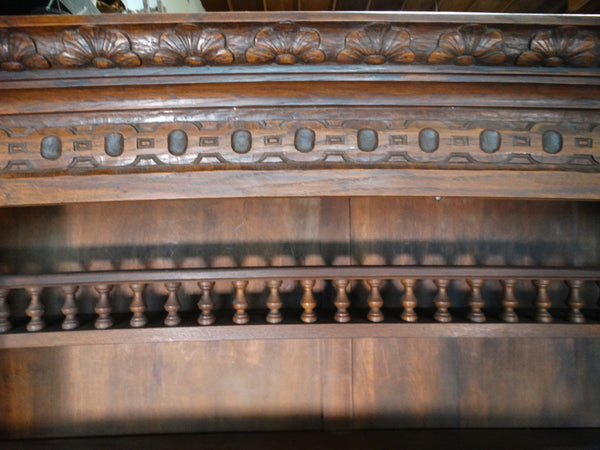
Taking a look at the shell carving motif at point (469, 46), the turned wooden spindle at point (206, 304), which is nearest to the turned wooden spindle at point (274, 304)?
the turned wooden spindle at point (206, 304)

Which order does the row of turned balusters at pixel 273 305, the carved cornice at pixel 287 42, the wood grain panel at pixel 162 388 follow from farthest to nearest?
the wood grain panel at pixel 162 388 < the row of turned balusters at pixel 273 305 < the carved cornice at pixel 287 42

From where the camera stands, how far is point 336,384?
70 cm

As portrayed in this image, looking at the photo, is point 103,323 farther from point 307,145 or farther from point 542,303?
point 542,303

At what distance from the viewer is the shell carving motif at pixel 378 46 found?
0.46 m

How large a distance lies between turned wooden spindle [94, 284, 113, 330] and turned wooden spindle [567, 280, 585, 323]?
81 cm

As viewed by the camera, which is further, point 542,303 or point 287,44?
point 542,303

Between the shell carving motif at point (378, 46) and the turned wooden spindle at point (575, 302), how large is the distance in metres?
0.49

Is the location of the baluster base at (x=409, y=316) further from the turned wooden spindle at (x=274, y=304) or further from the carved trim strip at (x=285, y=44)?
the carved trim strip at (x=285, y=44)

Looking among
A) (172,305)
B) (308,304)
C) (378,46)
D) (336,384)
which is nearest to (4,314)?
(172,305)

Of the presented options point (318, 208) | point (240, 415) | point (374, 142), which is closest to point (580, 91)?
point (374, 142)

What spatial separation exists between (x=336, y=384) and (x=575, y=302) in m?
0.48

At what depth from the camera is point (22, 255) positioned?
681 millimetres

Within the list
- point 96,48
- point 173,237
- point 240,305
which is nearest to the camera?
point 96,48

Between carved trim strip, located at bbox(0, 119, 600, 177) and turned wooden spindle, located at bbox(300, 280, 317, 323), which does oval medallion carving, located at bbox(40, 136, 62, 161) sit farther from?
turned wooden spindle, located at bbox(300, 280, 317, 323)
